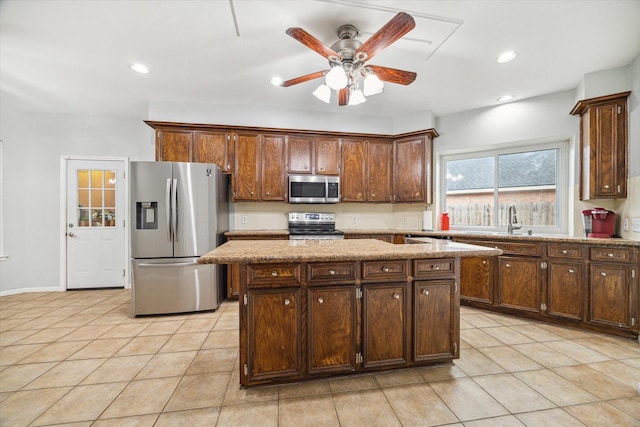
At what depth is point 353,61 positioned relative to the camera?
6.95 feet

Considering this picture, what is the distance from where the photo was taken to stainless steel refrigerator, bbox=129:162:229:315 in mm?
3084

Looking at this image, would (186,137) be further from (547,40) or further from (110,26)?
(547,40)

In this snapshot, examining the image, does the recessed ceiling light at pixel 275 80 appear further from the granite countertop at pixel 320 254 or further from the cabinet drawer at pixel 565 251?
the cabinet drawer at pixel 565 251

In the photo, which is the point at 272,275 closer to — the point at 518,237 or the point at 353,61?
the point at 353,61

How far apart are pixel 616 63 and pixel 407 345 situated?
3623mm

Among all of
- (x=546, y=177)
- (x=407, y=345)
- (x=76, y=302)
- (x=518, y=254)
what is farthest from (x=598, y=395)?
(x=76, y=302)

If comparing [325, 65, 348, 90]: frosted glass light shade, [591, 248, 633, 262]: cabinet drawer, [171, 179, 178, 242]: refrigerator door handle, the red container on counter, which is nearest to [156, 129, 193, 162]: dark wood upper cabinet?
Result: [171, 179, 178, 242]: refrigerator door handle

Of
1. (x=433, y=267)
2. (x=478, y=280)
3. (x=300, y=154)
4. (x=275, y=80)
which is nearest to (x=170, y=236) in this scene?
(x=300, y=154)

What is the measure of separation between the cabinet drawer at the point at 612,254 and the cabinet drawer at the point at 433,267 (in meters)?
1.86

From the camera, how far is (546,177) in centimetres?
362

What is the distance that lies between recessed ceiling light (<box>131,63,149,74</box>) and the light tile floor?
2.80 meters

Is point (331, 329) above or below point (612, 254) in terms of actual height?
below

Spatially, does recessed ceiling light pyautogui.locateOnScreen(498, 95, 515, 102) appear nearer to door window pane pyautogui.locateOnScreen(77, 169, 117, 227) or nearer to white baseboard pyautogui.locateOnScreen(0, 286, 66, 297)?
door window pane pyautogui.locateOnScreen(77, 169, 117, 227)

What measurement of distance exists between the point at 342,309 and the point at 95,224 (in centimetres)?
446
